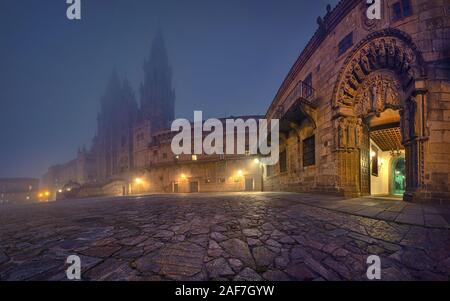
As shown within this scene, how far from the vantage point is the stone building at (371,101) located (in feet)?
17.7

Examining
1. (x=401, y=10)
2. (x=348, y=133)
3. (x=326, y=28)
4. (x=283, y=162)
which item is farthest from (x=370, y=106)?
(x=283, y=162)

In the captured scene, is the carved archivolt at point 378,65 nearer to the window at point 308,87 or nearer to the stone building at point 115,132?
the window at point 308,87

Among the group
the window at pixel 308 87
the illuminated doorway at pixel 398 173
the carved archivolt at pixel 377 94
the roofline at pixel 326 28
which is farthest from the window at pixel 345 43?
the illuminated doorway at pixel 398 173

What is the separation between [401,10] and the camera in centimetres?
618

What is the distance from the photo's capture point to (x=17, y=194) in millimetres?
48156

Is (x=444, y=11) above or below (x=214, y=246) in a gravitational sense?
above

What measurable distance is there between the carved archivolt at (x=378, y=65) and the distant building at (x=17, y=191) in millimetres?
70745

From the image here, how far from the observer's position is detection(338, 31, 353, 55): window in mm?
7760

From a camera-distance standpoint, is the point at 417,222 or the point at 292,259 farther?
the point at 417,222

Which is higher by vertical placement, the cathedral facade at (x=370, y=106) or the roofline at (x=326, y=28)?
the roofline at (x=326, y=28)

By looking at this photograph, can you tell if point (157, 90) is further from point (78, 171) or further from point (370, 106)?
point (370, 106)
